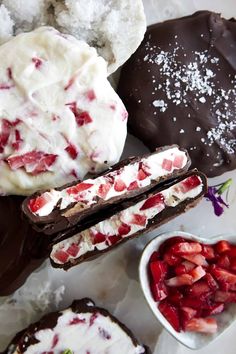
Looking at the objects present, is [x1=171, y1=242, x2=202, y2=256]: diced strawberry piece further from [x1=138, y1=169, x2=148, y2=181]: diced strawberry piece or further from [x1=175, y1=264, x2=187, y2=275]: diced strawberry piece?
[x1=138, y1=169, x2=148, y2=181]: diced strawberry piece

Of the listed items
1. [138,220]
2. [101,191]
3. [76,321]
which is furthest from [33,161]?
[76,321]

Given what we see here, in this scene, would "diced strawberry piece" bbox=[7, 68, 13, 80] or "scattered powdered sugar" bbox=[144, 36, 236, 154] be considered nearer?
"diced strawberry piece" bbox=[7, 68, 13, 80]

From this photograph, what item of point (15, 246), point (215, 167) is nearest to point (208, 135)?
point (215, 167)

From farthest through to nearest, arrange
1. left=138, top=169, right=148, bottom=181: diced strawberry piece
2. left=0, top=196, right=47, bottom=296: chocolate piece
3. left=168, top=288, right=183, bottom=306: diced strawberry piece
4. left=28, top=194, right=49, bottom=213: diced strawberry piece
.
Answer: left=168, top=288, right=183, bottom=306: diced strawberry piece → left=0, top=196, right=47, bottom=296: chocolate piece → left=138, top=169, right=148, bottom=181: diced strawberry piece → left=28, top=194, right=49, bottom=213: diced strawberry piece

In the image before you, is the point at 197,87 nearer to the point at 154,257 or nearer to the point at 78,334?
the point at 154,257

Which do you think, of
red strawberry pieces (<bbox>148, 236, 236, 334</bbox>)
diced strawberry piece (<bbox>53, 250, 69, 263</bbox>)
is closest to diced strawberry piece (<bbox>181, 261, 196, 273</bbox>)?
red strawberry pieces (<bbox>148, 236, 236, 334</bbox>)

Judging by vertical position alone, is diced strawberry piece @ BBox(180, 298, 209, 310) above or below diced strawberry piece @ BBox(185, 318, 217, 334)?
above

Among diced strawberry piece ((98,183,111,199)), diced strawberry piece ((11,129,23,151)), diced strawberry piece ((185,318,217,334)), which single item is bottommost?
diced strawberry piece ((185,318,217,334))
